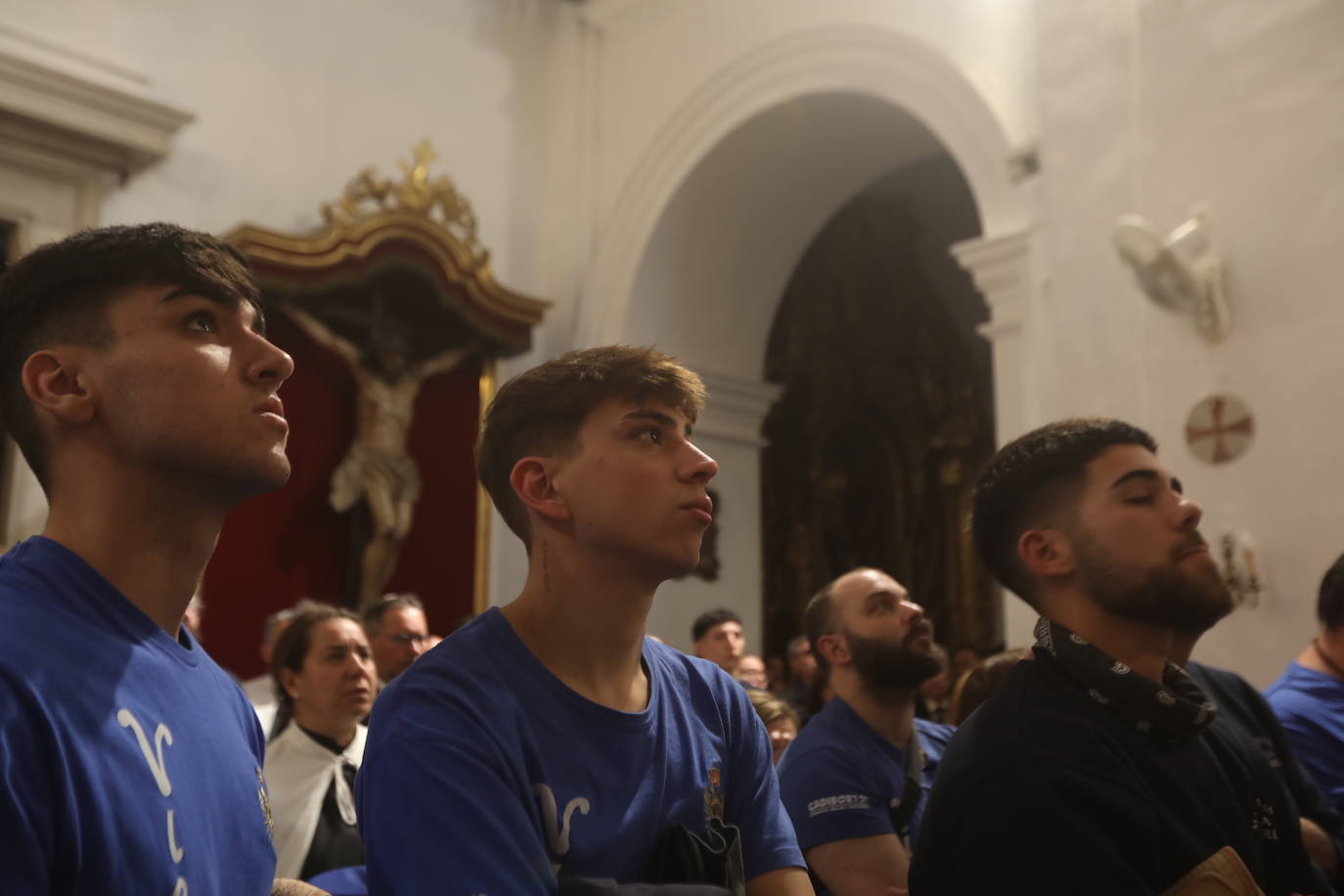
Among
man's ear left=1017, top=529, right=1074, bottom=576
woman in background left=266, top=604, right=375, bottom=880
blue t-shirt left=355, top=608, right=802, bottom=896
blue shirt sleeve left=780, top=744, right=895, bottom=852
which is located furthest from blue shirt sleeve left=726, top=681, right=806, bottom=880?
woman in background left=266, top=604, right=375, bottom=880

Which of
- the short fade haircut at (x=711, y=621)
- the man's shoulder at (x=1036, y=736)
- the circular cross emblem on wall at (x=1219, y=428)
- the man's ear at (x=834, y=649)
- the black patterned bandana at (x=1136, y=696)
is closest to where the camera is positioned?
the man's shoulder at (x=1036, y=736)

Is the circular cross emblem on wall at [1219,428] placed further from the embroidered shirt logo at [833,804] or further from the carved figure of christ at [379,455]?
the carved figure of christ at [379,455]

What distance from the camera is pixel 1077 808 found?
6.16ft

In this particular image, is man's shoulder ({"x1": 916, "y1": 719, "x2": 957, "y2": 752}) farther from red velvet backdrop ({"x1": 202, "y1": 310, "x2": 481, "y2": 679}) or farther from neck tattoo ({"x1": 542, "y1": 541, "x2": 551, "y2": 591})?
red velvet backdrop ({"x1": 202, "y1": 310, "x2": 481, "y2": 679})

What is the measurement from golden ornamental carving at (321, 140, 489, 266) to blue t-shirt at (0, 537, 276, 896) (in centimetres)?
720

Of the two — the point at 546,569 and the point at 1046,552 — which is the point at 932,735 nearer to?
the point at 1046,552

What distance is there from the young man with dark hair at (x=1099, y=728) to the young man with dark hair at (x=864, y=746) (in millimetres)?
779

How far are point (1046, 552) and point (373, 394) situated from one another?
278 inches

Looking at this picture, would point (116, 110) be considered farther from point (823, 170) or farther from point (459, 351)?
point (823, 170)

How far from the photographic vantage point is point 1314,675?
3225 mm

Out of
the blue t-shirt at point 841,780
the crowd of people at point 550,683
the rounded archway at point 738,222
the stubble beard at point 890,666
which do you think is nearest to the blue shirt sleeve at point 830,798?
the blue t-shirt at point 841,780

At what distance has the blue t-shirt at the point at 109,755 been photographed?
128 cm

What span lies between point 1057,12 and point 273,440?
586cm

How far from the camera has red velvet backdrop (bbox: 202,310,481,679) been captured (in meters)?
8.19
